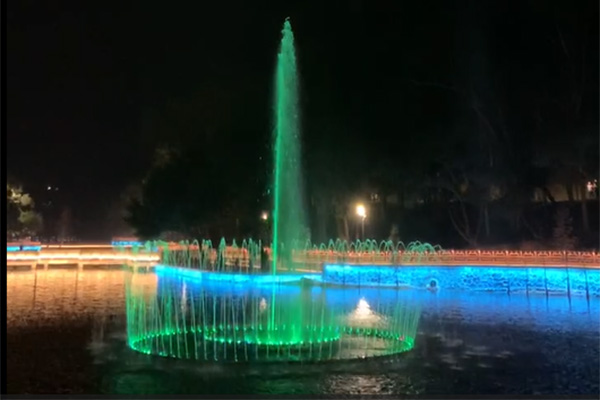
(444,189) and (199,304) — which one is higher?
(444,189)

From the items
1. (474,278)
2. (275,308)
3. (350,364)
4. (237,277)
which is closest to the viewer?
(350,364)

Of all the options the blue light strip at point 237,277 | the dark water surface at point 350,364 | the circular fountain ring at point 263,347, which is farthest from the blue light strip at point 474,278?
the circular fountain ring at point 263,347

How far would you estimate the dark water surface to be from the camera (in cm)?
820

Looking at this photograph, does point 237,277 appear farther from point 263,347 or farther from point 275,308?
point 263,347

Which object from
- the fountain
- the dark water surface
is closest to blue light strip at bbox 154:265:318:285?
the fountain

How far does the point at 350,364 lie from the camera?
935 centimetres

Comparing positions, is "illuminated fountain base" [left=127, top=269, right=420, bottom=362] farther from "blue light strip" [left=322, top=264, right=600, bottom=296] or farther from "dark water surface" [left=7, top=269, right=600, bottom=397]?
"blue light strip" [left=322, top=264, right=600, bottom=296]

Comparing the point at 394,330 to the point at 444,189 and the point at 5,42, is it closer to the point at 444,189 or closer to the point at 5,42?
the point at 5,42

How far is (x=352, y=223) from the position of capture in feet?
126

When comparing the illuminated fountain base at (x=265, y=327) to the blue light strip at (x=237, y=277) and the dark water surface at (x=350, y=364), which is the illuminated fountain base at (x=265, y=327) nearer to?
the dark water surface at (x=350, y=364)

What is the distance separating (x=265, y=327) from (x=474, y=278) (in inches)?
532

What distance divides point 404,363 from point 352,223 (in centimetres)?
2886

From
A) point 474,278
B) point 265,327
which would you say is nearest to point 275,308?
point 265,327

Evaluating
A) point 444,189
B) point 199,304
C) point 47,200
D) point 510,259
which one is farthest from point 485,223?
point 47,200
